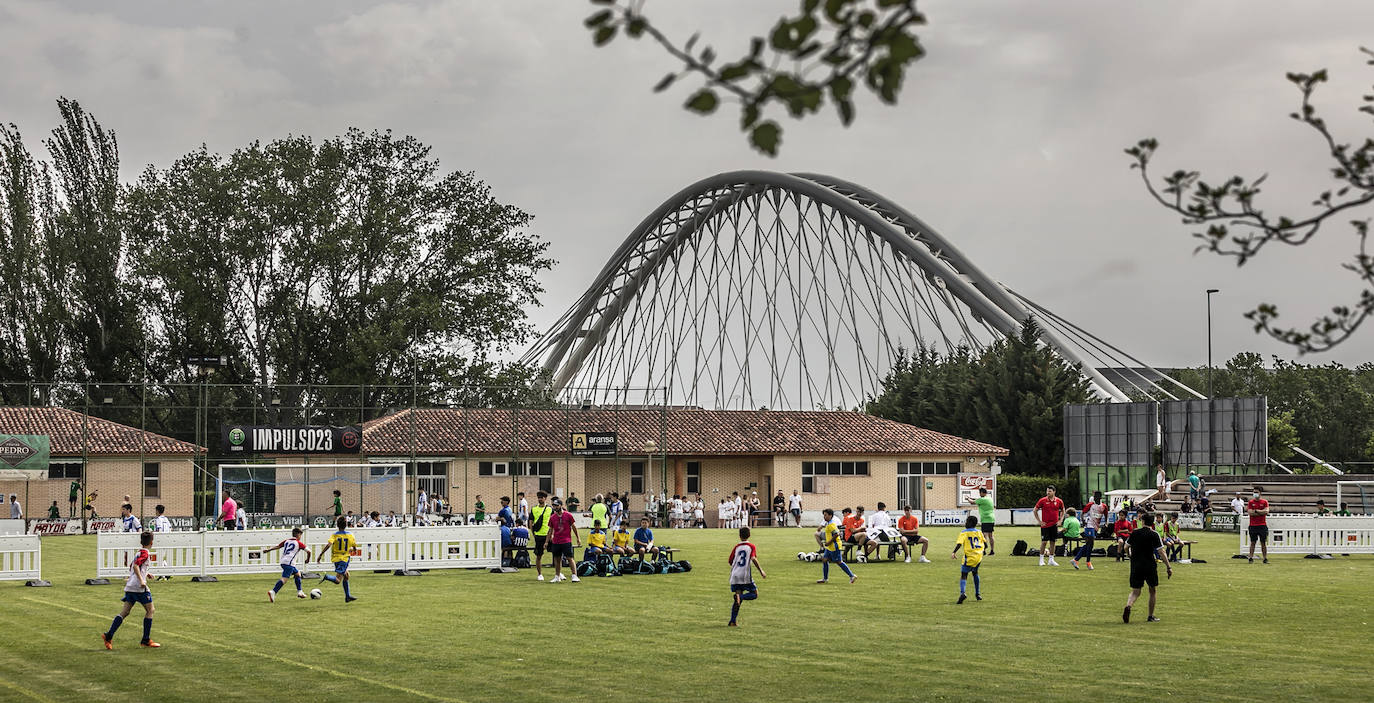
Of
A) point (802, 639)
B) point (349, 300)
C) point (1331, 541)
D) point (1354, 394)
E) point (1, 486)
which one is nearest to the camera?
point (802, 639)

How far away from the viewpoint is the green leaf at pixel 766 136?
5098mm

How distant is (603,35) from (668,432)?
193 ft

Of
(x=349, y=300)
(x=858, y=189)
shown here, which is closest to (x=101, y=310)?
(x=349, y=300)

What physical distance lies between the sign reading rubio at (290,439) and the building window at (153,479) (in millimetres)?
7493

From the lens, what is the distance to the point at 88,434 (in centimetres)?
5534

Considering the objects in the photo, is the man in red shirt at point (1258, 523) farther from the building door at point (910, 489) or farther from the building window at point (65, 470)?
the building window at point (65, 470)

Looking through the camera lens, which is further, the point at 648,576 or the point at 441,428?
the point at 441,428

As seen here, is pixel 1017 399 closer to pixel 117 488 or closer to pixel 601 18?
pixel 117 488

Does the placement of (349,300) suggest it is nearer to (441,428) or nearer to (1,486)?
(441,428)

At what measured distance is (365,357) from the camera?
65.5 metres

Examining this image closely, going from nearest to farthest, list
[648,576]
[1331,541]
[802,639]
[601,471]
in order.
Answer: [802,639], [648,576], [1331,541], [601,471]

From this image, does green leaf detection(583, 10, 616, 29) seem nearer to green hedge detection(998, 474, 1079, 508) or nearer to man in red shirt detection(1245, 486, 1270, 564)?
man in red shirt detection(1245, 486, 1270, 564)

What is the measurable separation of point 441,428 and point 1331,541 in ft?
120

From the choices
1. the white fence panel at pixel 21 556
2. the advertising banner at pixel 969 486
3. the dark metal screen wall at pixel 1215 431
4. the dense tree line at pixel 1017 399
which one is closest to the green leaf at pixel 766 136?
the white fence panel at pixel 21 556
